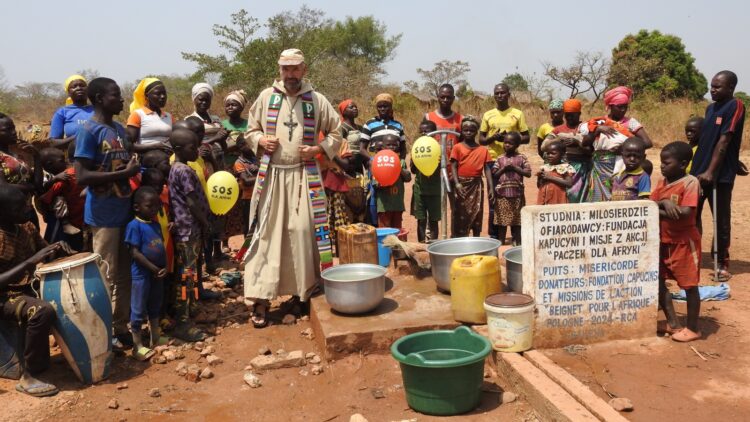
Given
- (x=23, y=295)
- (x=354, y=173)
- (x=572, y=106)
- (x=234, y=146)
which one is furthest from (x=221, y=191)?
(x=572, y=106)

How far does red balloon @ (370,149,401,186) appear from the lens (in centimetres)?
571

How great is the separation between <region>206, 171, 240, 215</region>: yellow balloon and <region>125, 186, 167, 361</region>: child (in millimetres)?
670

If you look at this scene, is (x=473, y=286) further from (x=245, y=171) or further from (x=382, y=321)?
(x=245, y=171)

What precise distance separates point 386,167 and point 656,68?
2538cm

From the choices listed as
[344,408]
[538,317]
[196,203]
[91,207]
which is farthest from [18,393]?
[538,317]

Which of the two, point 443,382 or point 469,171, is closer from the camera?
point 443,382

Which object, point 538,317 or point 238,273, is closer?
point 538,317

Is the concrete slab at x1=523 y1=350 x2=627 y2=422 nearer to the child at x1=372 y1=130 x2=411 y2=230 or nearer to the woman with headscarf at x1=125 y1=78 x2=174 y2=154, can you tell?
the child at x1=372 y1=130 x2=411 y2=230

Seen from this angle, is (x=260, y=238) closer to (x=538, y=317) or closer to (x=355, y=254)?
(x=355, y=254)

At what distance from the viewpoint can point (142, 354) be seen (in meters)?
4.02

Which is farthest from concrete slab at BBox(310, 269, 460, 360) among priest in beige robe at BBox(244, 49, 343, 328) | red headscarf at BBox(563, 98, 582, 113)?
red headscarf at BBox(563, 98, 582, 113)

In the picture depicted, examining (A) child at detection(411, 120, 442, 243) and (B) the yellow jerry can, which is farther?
(A) child at detection(411, 120, 442, 243)

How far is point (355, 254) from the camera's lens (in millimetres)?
4996

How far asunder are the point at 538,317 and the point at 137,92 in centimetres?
382
